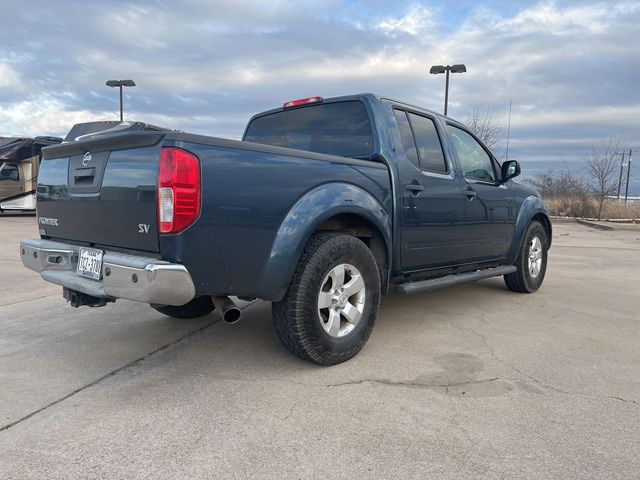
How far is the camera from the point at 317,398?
303cm

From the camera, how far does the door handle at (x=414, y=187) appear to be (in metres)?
4.13

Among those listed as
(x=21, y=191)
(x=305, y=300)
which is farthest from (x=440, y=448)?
(x=21, y=191)

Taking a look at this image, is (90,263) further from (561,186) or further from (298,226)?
(561,186)

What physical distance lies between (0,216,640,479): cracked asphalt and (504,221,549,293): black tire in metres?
0.89

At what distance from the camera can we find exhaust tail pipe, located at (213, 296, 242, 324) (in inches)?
128

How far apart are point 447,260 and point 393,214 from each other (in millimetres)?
1035

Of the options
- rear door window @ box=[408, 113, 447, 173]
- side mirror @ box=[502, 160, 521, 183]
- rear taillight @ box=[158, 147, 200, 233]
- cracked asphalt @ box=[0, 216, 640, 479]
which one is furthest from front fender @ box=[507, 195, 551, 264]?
rear taillight @ box=[158, 147, 200, 233]

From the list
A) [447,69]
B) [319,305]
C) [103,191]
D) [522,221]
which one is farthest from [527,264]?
[447,69]

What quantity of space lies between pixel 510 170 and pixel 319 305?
3257mm

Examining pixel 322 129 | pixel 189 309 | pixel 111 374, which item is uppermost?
pixel 322 129

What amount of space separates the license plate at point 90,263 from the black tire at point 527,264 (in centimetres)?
462

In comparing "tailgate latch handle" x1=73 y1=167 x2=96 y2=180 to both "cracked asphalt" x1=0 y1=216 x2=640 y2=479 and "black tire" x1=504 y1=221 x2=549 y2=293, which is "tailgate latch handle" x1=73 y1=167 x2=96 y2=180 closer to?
"cracked asphalt" x1=0 y1=216 x2=640 y2=479

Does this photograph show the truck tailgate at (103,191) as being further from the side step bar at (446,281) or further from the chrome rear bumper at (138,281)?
the side step bar at (446,281)

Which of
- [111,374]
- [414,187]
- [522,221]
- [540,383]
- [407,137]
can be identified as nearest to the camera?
[540,383]
